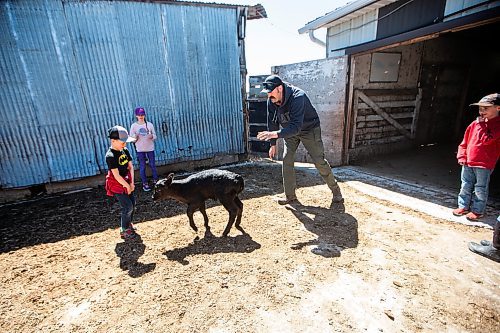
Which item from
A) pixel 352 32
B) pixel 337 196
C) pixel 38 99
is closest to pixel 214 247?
pixel 337 196

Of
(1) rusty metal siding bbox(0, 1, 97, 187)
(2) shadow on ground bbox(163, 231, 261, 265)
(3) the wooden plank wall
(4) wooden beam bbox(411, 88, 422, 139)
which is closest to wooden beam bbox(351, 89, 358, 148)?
(3) the wooden plank wall

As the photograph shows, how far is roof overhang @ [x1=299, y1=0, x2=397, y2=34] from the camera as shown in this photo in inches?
259

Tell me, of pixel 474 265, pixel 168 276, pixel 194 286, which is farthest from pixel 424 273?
pixel 168 276

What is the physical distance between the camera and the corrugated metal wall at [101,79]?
222 inches

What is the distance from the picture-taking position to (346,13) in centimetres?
727

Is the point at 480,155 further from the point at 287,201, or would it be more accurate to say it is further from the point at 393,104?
the point at 393,104

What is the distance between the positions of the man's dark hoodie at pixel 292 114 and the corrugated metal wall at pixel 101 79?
3.42 m

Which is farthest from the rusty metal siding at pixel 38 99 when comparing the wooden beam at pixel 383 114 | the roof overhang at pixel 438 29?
the wooden beam at pixel 383 114

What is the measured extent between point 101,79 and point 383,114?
28.1 ft

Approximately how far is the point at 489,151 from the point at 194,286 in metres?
4.87

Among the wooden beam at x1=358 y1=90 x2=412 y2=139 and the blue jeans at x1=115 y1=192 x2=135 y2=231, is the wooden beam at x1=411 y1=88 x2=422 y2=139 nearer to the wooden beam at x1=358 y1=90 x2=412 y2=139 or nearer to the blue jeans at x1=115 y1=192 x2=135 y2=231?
the wooden beam at x1=358 y1=90 x2=412 y2=139

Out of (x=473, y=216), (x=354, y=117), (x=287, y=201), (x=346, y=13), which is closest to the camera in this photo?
(x=473, y=216)

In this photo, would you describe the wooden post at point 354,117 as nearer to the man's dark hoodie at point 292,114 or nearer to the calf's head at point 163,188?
the man's dark hoodie at point 292,114

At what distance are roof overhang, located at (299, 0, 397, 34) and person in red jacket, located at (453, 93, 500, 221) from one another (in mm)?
4103
